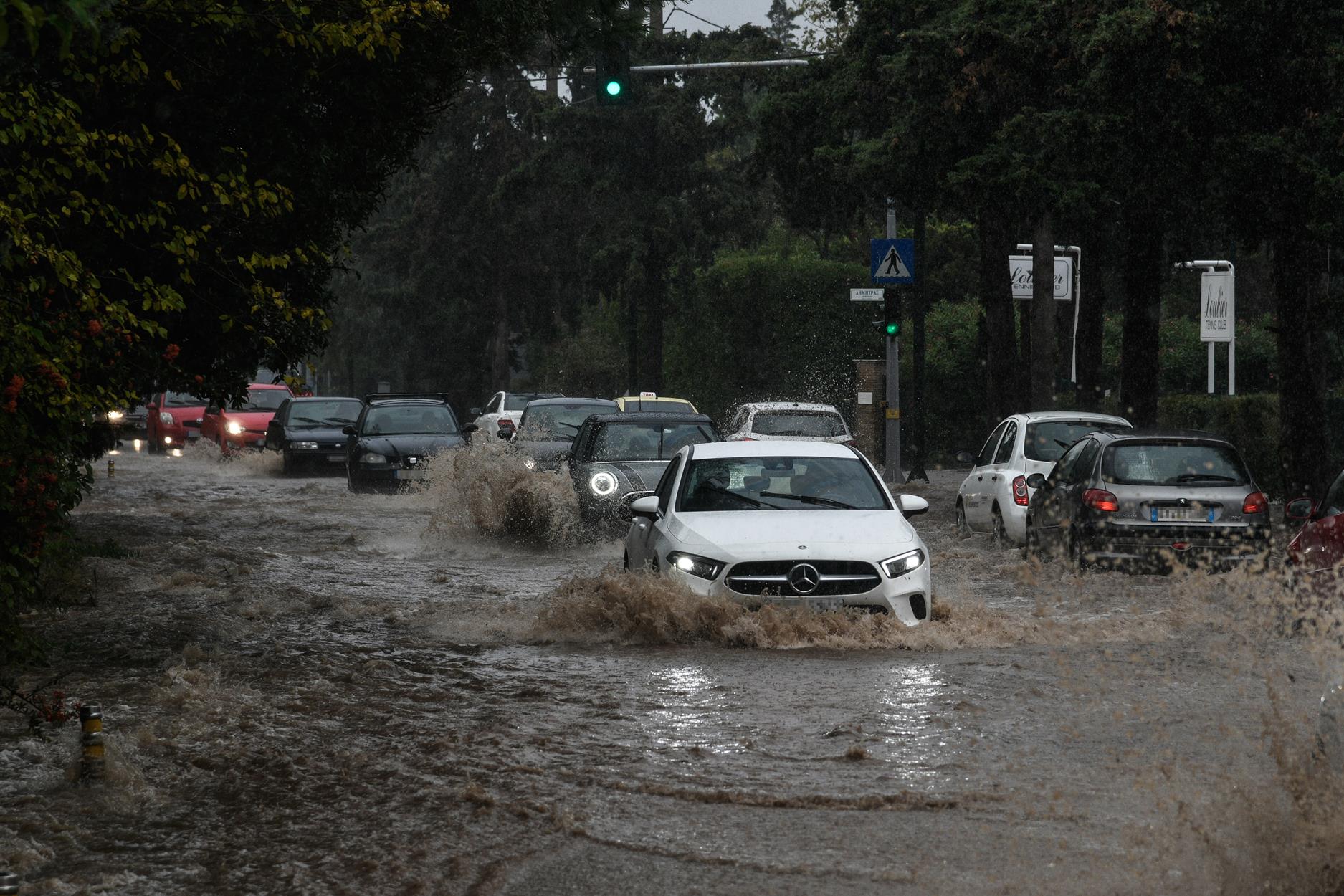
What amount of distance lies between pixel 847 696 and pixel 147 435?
4299 cm

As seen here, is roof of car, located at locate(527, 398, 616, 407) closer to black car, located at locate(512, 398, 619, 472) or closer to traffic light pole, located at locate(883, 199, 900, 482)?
black car, located at locate(512, 398, 619, 472)

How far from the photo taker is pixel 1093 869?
21.3 feet

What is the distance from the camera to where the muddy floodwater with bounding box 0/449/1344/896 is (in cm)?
668

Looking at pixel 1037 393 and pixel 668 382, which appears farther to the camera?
pixel 668 382

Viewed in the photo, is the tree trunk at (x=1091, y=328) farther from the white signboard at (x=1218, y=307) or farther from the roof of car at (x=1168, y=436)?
the roof of car at (x=1168, y=436)

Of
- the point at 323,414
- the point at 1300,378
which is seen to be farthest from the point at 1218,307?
the point at 323,414

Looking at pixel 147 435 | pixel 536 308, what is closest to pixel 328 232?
pixel 147 435

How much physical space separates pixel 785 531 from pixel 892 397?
70.3ft

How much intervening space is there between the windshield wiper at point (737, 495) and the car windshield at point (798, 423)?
13797mm

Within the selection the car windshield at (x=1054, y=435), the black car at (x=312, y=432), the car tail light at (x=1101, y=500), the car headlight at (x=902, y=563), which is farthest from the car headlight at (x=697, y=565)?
the black car at (x=312, y=432)

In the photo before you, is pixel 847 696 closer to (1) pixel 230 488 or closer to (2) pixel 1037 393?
(2) pixel 1037 393

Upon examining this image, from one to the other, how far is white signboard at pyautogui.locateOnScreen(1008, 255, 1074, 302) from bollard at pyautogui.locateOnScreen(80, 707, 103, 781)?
24736 mm

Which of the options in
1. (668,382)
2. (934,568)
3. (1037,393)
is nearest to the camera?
(934,568)

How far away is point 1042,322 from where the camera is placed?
27.3m
